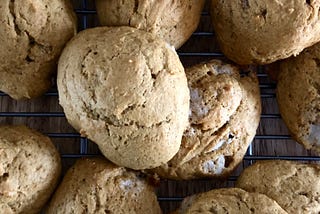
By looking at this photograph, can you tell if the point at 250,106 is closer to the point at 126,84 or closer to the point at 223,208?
the point at 223,208

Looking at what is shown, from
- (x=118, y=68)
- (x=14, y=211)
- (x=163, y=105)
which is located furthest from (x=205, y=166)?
(x=14, y=211)

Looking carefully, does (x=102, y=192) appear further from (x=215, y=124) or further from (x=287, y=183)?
(x=287, y=183)

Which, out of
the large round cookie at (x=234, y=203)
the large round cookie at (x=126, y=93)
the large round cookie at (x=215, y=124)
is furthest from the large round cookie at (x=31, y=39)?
the large round cookie at (x=234, y=203)

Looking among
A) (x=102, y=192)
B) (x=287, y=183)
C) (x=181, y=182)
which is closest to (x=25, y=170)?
(x=102, y=192)

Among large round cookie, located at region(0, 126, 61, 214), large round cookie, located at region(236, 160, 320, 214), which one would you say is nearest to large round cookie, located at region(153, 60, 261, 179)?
large round cookie, located at region(236, 160, 320, 214)

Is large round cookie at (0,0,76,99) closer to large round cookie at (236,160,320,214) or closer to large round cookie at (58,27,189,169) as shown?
large round cookie at (58,27,189,169)
